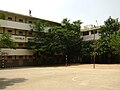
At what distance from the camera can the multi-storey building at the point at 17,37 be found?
4084cm

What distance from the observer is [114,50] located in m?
42.4

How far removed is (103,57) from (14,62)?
17766 millimetres

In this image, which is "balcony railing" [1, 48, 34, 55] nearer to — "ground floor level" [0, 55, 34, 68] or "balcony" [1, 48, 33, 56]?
"balcony" [1, 48, 33, 56]

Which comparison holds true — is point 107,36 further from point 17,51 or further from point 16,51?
point 16,51

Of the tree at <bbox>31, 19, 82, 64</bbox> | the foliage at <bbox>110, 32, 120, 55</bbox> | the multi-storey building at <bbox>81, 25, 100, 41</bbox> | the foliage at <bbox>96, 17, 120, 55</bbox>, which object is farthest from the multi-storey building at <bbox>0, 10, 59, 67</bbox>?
the foliage at <bbox>110, 32, 120, 55</bbox>

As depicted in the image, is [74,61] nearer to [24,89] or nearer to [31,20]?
[31,20]

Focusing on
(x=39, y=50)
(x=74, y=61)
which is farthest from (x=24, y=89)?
(x=74, y=61)

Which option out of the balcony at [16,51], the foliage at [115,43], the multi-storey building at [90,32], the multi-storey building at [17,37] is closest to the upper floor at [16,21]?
the multi-storey building at [17,37]

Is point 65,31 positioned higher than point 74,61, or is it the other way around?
point 65,31

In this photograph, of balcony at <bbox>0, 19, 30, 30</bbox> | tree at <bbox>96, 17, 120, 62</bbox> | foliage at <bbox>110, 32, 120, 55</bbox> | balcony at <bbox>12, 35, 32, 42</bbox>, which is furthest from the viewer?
tree at <bbox>96, 17, 120, 62</bbox>

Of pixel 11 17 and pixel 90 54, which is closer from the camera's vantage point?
pixel 11 17

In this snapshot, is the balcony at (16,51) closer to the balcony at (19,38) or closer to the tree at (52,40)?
the tree at (52,40)

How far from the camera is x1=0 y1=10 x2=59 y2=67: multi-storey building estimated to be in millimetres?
40844

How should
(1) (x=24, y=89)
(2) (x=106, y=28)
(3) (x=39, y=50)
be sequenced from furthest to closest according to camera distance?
(2) (x=106, y=28) → (3) (x=39, y=50) → (1) (x=24, y=89)
